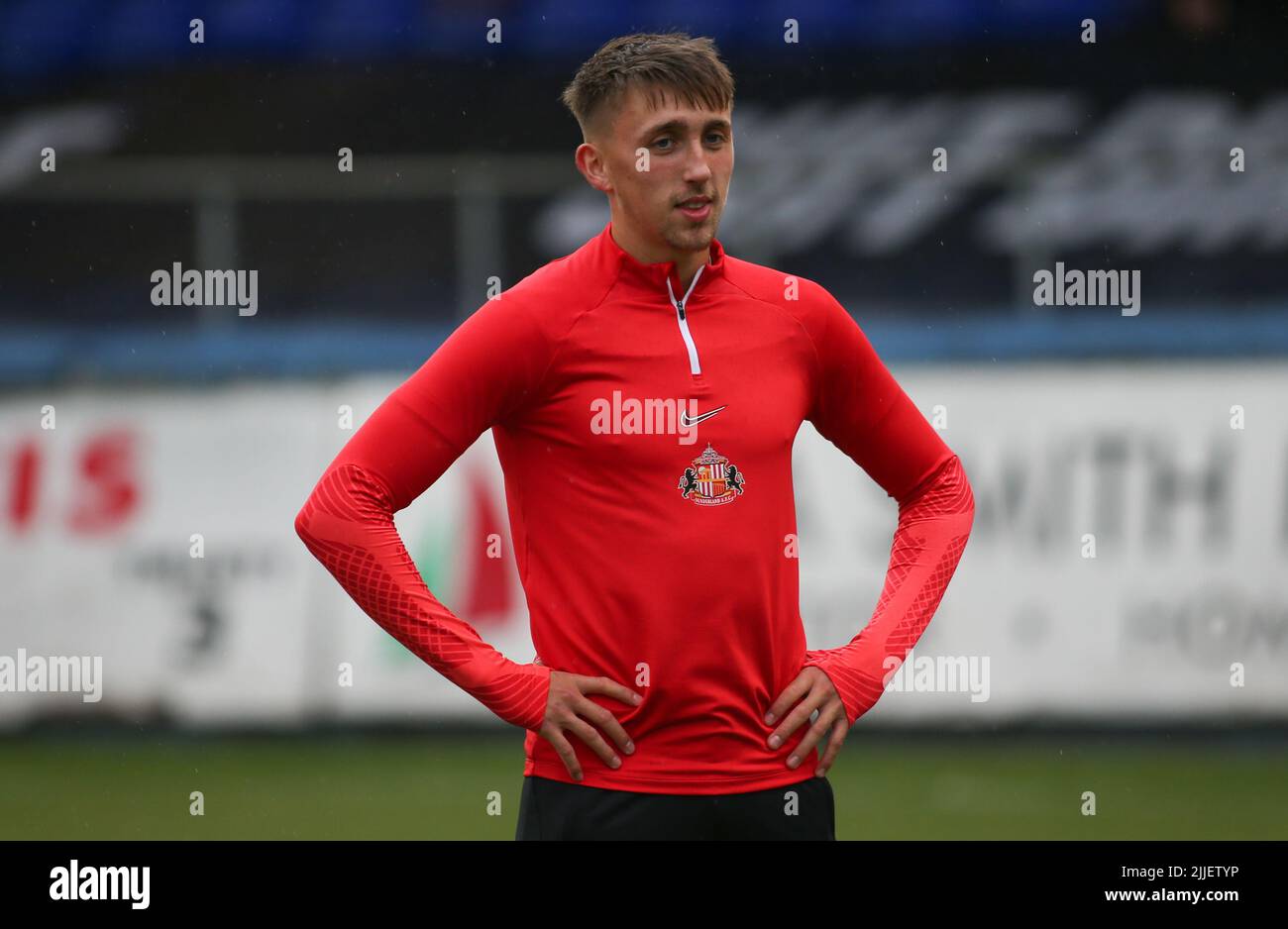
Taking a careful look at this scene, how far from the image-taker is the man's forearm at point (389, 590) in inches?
108

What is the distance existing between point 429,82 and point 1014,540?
21.2 ft

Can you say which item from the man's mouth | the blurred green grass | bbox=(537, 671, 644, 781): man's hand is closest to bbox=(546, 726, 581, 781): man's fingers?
bbox=(537, 671, 644, 781): man's hand

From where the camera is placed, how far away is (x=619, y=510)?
108 inches

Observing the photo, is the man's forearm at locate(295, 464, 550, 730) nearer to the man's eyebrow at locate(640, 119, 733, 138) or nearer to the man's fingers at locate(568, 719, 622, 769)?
the man's fingers at locate(568, 719, 622, 769)

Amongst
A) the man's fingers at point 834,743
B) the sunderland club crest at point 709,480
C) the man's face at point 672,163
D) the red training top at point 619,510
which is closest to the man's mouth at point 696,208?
the man's face at point 672,163

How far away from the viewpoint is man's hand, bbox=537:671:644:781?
106 inches

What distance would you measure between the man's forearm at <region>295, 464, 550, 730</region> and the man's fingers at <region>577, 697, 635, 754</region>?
0.23ft

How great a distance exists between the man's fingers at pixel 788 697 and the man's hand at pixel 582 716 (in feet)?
0.79

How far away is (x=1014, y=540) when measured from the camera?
7223 mm

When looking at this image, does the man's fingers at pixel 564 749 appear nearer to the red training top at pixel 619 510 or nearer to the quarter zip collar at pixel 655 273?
the red training top at pixel 619 510

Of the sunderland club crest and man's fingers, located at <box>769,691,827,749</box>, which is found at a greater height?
the sunderland club crest

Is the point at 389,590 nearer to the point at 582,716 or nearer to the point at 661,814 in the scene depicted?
the point at 582,716

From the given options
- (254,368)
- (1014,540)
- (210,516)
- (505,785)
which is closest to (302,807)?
(505,785)
